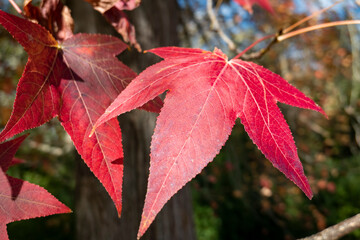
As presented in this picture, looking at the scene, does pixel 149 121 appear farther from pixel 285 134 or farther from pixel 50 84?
pixel 285 134

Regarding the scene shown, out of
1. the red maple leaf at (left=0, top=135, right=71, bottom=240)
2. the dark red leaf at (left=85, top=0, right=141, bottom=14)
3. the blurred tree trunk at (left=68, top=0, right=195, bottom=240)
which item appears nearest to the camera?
the red maple leaf at (left=0, top=135, right=71, bottom=240)

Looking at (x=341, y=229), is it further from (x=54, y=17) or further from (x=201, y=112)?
(x=54, y=17)

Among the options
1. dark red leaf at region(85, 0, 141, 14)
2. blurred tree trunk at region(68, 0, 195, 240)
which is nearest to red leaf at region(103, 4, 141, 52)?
dark red leaf at region(85, 0, 141, 14)

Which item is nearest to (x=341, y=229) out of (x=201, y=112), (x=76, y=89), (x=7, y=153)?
(x=201, y=112)

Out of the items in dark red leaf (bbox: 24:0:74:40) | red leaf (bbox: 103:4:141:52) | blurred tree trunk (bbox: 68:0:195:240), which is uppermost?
dark red leaf (bbox: 24:0:74:40)

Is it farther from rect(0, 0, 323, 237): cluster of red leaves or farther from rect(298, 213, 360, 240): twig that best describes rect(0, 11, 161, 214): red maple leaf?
rect(298, 213, 360, 240): twig

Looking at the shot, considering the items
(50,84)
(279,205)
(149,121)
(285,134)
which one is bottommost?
(279,205)

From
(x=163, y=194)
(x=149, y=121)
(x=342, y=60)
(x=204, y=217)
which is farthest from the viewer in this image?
(x=342, y=60)

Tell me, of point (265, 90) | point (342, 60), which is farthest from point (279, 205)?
point (265, 90)
